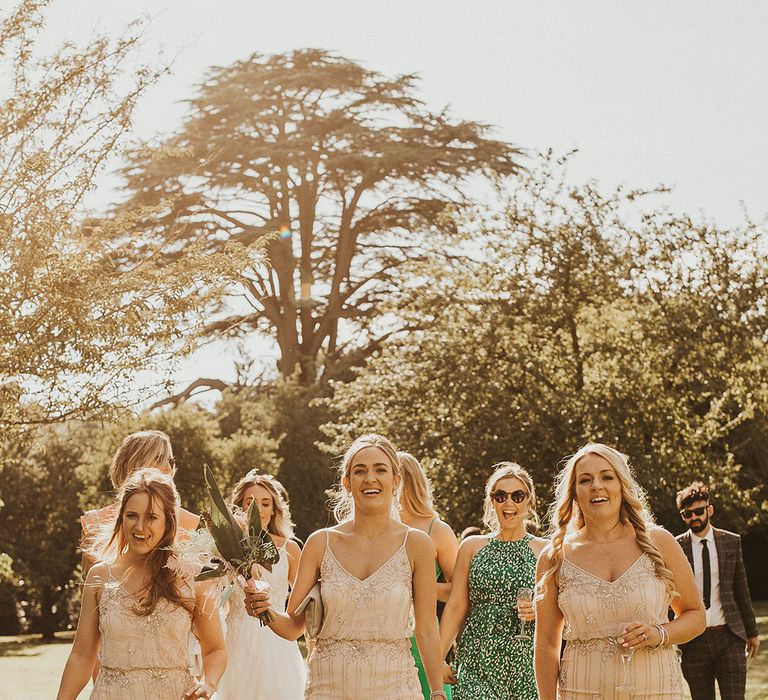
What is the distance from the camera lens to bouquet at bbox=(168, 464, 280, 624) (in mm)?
5336

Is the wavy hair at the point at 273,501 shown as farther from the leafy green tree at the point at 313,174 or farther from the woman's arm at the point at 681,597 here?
the leafy green tree at the point at 313,174

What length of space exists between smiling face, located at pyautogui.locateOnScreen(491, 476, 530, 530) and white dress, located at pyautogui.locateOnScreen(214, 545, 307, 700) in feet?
5.39

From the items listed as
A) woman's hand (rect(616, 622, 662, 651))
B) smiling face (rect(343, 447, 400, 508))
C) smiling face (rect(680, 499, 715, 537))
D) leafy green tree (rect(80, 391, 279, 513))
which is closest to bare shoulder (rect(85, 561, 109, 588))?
smiling face (rect(343, 447, 400, 508))

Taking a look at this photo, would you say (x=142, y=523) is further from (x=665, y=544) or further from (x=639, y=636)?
(x=665, y=544)

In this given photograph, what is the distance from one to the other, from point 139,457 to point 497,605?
92.9 inches

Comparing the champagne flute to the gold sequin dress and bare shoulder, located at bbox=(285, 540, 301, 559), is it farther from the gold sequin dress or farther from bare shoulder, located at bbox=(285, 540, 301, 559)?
bare shoulder, located at bbox=(285, 540, 301, 559)

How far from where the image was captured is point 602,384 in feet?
64.1

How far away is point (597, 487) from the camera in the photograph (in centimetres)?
541

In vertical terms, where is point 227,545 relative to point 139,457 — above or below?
below

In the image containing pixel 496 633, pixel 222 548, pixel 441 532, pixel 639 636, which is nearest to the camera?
pixel 639 636

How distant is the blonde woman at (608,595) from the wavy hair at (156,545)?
1.57 meters

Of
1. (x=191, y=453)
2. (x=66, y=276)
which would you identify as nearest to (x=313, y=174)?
(x=191, y=453)

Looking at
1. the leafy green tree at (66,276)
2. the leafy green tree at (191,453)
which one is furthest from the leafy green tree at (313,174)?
the leafy green tree at (66,276)

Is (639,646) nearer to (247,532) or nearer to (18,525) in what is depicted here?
(247,532)
